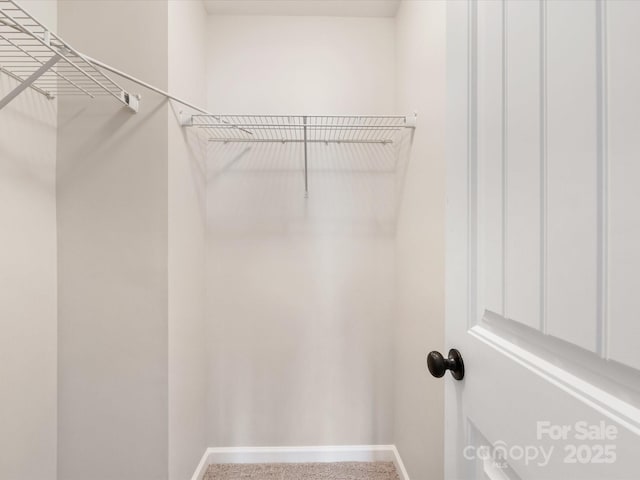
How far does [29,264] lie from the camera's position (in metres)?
1.12

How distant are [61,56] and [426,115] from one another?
1.22 meters

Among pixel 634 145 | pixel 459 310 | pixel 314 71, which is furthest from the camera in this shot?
pixel 314 71

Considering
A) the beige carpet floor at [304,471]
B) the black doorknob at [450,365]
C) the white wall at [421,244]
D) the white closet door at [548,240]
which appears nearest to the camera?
the white closet door at [548,240]

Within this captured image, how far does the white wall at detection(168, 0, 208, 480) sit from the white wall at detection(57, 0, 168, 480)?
0.04 metres

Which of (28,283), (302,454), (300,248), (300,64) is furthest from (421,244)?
(28,283)

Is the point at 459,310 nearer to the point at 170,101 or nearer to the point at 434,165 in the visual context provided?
the point at 434,165

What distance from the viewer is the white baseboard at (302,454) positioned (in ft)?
5.56

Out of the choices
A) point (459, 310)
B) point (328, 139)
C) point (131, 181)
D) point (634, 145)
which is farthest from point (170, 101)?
point (634, 145)

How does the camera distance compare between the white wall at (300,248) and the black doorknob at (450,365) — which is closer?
the black doorknob at (450,365)

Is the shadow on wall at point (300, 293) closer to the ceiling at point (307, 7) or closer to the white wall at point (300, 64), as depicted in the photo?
→ the white wall at point (300, 64)

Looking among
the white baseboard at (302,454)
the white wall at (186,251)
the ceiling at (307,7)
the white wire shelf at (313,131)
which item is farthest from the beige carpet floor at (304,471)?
the ceiling at (307,7)

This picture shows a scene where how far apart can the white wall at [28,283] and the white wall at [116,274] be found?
0.14 feet

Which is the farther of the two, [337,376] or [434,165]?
[337,376]

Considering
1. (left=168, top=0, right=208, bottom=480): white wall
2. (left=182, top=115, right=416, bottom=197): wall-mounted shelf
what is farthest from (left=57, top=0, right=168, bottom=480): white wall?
(left=182, top=115, right=416, bottom=197): wall-mounted shelf
